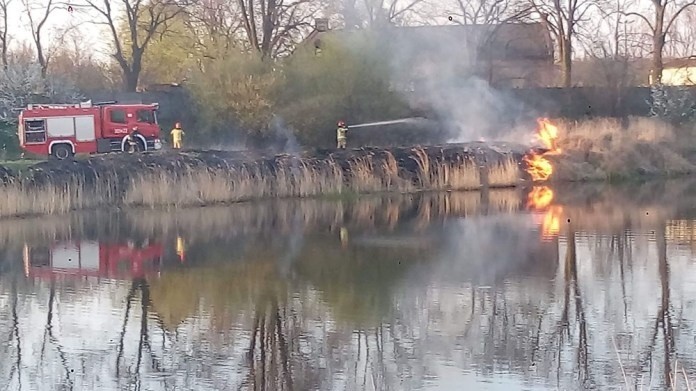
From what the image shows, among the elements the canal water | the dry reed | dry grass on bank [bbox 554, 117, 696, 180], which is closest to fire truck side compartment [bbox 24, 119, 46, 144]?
the canal water

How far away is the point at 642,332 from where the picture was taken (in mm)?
10938

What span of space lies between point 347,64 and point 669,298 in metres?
19.2

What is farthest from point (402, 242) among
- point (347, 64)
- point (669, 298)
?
point (347, 64)

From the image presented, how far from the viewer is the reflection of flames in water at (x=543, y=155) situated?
28953mm

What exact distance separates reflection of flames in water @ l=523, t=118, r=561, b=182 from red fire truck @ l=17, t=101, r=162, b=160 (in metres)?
11.1

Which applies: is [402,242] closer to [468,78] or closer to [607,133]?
[607,133]

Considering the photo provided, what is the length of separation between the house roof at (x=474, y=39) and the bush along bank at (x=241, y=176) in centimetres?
587

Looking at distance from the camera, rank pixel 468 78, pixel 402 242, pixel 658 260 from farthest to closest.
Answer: pixel 468 78 < pixel 402 242 < pixel 658 260

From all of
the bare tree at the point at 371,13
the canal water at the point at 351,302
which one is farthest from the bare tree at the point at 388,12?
the canal water at the point at 351,302

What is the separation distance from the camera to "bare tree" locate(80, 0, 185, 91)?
43562mm

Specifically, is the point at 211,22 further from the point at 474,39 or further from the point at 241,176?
the point at 241,176

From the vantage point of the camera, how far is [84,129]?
3147cm

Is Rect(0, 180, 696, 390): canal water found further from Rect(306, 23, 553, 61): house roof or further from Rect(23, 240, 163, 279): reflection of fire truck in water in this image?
Rect(306, 23, 553, 61): house roof

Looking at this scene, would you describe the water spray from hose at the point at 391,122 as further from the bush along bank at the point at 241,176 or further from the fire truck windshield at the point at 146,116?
the fire truck windshield at the point at 146,116
